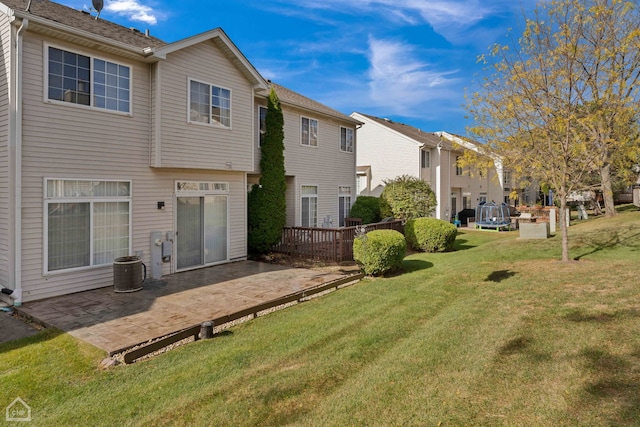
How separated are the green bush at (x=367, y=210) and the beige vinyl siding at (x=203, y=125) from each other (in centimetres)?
724

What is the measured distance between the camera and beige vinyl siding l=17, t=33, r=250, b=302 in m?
7.73

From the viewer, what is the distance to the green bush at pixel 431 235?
47.3 feet

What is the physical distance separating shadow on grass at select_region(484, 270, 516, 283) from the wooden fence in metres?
4.29

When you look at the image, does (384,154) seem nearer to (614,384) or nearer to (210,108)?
(210,108)

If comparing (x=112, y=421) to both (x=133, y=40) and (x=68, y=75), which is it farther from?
(x=133, y=40)

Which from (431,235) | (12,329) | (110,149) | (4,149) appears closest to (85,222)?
(110,149)

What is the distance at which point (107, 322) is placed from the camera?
6.63m

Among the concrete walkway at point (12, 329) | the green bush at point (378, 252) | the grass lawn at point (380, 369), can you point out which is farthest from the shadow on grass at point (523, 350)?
the concrete walkway at point (12, 329)

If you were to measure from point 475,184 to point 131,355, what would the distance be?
→ 31.7m

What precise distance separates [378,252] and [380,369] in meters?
5.60

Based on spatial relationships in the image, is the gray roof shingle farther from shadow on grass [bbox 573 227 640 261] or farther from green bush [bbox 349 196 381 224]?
shadow on grass [bbox 573 227 640 261]

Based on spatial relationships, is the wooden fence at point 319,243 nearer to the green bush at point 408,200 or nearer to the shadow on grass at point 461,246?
the green bush at point 408,200

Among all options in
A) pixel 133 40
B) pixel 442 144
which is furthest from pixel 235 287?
pixel 442 144

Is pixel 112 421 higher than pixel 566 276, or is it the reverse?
pixel 566 276
